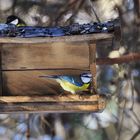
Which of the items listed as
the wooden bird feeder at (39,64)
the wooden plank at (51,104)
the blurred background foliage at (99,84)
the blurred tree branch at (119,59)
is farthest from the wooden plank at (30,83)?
the blurred background foliage at (99,84)

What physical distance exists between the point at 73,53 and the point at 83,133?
1.39 meters

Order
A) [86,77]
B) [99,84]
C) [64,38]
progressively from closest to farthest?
1. [64,38]
2. [86,77]
3. [99,84]

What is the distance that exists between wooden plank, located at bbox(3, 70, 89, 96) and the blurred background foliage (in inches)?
44.0

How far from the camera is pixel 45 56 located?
1965 mm

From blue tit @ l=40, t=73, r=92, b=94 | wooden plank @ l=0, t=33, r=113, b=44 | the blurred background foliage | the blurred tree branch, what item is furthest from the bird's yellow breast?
the blurred background foliage

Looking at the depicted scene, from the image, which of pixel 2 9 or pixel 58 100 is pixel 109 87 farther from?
pixel 58 100

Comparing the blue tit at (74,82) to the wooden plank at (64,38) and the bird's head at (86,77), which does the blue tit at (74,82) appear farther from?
the wooden plank at (64,38)

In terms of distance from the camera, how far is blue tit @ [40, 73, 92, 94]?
1858 mm

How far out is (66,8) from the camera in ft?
10.2

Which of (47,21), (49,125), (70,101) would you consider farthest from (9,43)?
(49,125)

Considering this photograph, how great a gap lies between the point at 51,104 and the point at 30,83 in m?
0.17

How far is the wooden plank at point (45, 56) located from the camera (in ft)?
6.40

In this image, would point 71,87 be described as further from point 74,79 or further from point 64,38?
point 64,38

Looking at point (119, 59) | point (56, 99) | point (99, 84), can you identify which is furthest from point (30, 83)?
point (99, 84)
